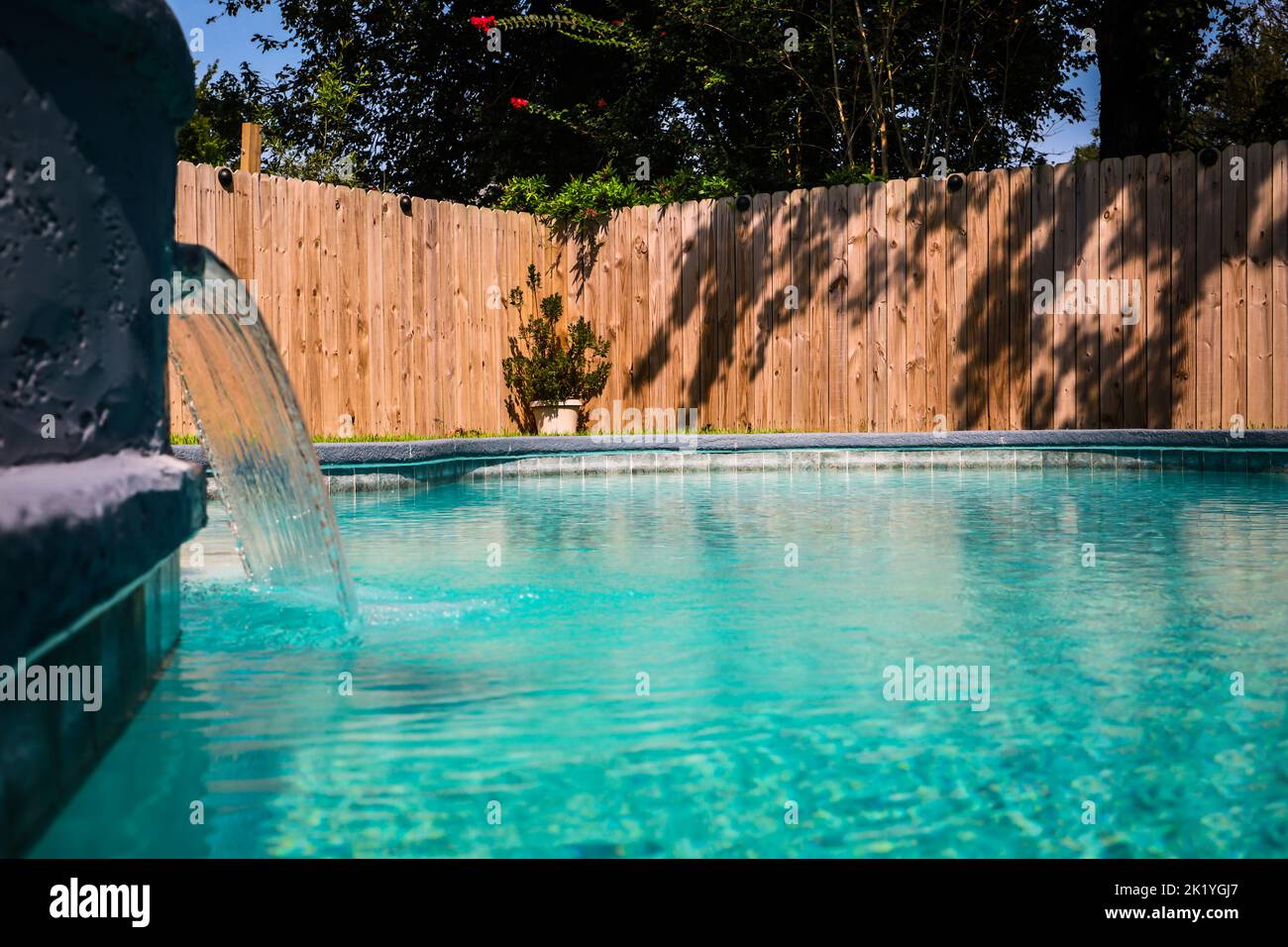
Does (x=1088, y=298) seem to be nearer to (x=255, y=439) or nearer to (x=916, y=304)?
(x=916, y=304)

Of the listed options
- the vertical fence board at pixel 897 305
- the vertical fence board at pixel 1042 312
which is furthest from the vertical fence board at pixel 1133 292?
the vertical fence board at pixel 897 305

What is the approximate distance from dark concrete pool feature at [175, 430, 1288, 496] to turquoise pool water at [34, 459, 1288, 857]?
3709mm

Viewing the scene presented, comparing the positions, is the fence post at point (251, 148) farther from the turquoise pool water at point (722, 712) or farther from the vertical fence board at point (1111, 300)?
the vertical fence board at point (1111, 300)

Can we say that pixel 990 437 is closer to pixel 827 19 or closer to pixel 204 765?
pixel 827 19

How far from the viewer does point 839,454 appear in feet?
30.4

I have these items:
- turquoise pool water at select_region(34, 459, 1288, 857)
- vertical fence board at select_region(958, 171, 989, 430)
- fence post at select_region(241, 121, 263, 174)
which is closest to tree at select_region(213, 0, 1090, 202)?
vertical fence board at select_region(958, 171, 989, 430)

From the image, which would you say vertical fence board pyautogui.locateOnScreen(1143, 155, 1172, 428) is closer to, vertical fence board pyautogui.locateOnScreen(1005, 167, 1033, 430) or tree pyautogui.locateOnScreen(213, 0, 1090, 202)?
vertical fence board pyautogui.locateOnScreen(1005, 167, 1033, 430)

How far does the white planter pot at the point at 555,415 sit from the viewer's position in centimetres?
1104

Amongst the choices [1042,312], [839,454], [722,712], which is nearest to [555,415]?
[839,454]

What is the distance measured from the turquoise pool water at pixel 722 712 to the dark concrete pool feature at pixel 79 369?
22 centimetres

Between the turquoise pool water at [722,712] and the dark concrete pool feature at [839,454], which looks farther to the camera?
the dark concrete pool feature at [839,454]

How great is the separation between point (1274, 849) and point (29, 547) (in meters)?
1.64

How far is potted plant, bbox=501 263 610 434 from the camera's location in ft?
35.9
